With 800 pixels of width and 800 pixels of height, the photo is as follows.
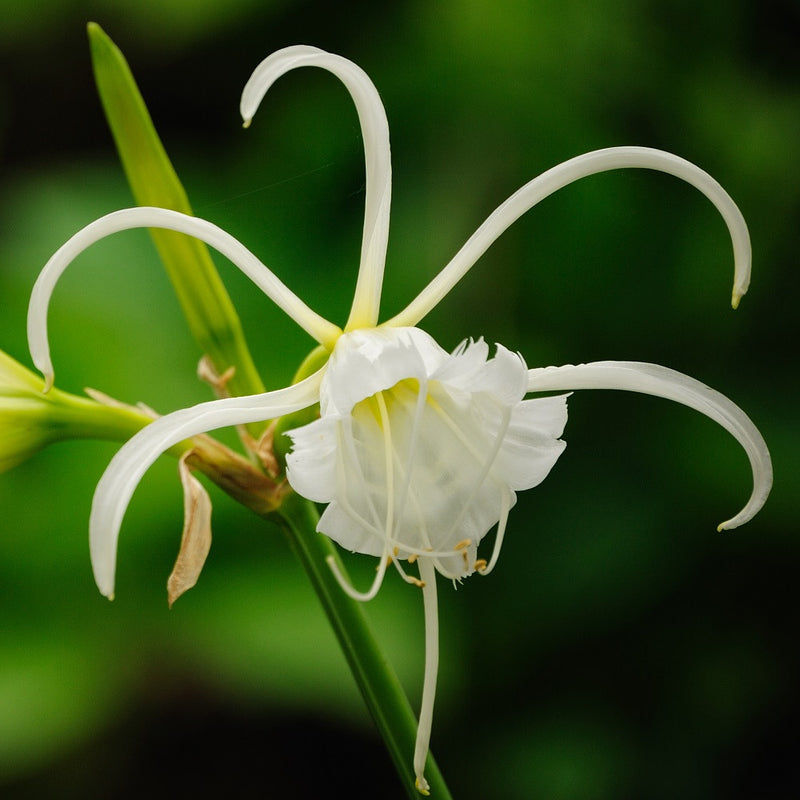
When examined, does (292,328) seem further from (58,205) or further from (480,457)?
(480,457)

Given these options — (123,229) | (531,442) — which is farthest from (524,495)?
(123,229)

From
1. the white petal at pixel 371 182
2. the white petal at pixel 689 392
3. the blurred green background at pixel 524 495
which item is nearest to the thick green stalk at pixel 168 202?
the white petal at pixel 371 182

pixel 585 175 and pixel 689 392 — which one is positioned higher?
pixel 585 175

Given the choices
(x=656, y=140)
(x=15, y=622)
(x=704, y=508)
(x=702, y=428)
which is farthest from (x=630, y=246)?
(x=15, y=622)

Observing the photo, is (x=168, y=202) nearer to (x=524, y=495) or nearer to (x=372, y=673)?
(x=372, y=673)

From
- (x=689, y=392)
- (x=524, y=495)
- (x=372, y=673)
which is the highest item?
(x=689, y=392)

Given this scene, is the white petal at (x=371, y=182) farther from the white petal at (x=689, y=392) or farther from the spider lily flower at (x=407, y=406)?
the white petal at (x=689, y=392)

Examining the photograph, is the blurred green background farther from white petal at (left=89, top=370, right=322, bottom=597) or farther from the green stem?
white petal at (left=89, top=370, right=322, bottom=597)
